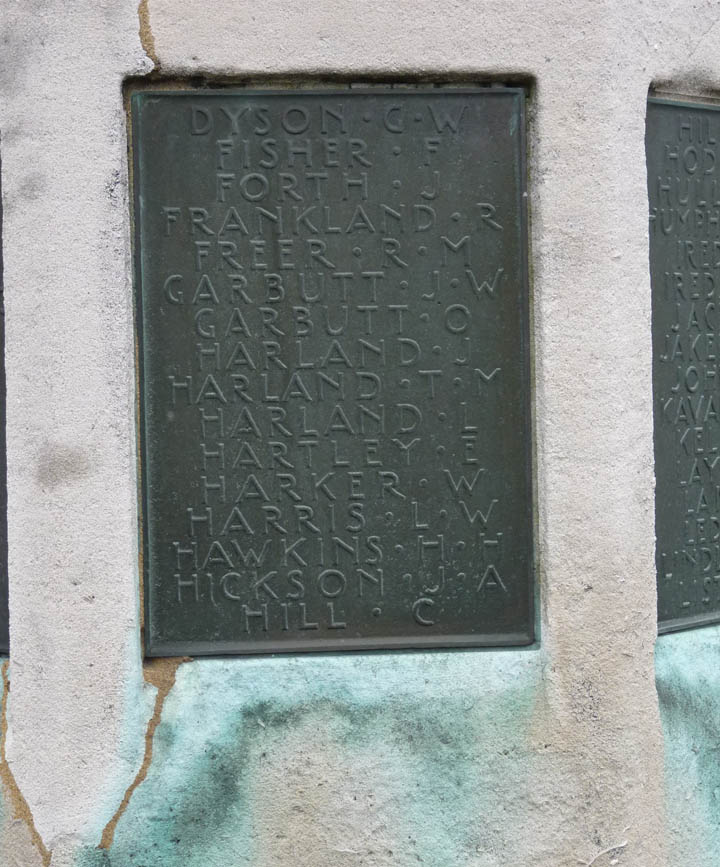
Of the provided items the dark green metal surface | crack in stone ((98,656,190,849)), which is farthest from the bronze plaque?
the dark green metal surface

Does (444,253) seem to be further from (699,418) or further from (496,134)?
(699,418)

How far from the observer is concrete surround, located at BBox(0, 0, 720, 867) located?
3.29 m

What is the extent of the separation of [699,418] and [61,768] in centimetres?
258

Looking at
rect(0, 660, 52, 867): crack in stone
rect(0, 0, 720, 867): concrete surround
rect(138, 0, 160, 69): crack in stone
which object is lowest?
rect(0, 660, 52, 867): crack in stone

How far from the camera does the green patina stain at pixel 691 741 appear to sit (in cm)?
348

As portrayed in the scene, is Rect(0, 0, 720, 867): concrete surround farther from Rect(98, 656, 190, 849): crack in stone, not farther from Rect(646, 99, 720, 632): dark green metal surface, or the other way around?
Rect(646, 99, 720, 632): dark green metal surface

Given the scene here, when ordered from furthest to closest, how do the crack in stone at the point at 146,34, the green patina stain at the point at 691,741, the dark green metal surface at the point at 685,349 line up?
1. the dark green metal surface at the point at 685,349
2. the green patina stain at the point at 691,741
3. the crack in stone at the point at 146,34

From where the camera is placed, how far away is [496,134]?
134 inches

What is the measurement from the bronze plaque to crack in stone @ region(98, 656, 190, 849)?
50 mm

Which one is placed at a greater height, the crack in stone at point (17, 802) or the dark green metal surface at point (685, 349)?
the dark green metal surface at point (685, 349)

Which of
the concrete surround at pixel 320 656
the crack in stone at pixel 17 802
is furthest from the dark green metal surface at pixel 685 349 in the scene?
the crack in stone at pixel 17 802

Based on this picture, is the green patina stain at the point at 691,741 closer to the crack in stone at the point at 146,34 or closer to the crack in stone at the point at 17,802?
the crack in stone at the point at 17,802

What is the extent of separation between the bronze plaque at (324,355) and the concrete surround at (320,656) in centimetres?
10

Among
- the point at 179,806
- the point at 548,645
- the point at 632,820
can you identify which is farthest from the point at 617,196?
the point at 179,806
